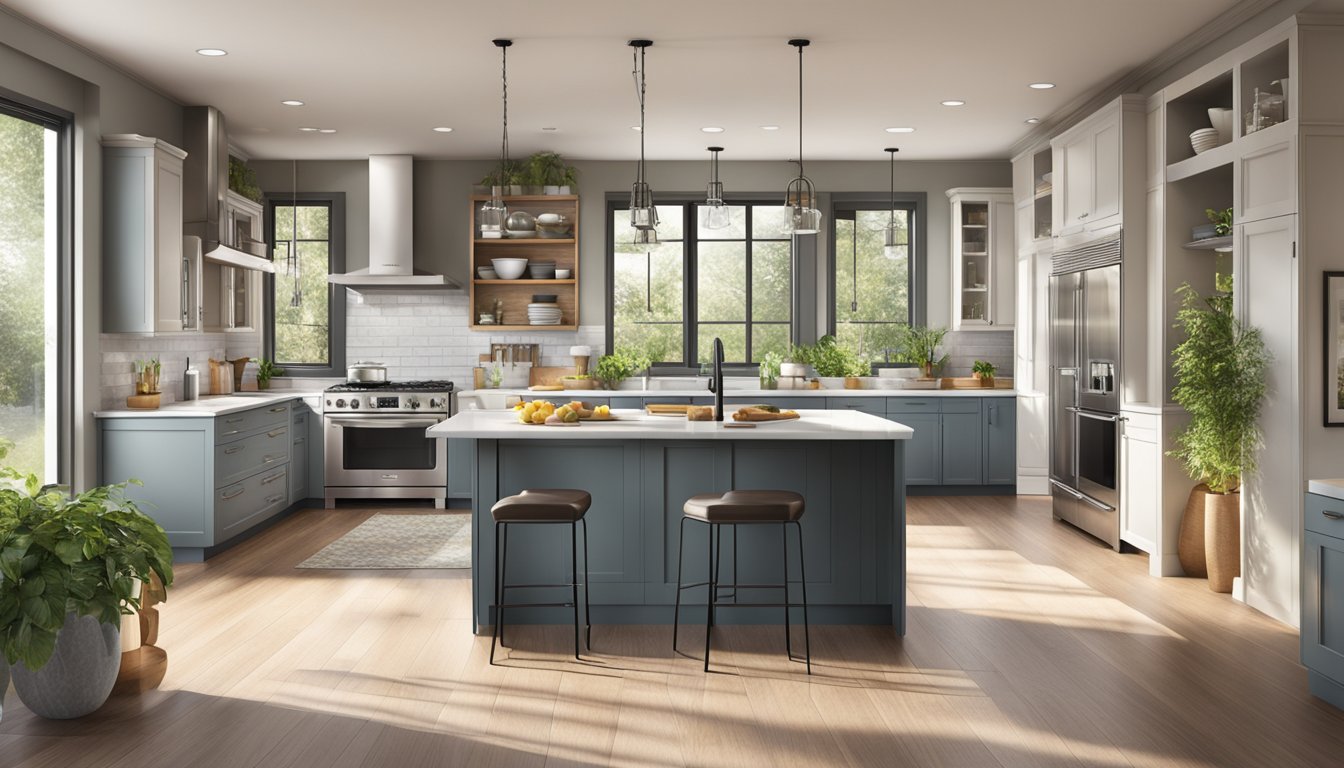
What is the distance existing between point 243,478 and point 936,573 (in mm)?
4349

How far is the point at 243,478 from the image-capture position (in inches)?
263

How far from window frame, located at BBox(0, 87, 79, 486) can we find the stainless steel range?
7.93ft

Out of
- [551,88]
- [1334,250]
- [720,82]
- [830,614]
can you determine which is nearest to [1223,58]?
[1334,250]

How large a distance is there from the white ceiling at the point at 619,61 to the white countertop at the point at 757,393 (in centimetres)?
201

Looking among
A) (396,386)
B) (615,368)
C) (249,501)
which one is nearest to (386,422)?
(396,386)

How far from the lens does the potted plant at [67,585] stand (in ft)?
10.6

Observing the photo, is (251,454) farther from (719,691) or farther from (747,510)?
(719,691)

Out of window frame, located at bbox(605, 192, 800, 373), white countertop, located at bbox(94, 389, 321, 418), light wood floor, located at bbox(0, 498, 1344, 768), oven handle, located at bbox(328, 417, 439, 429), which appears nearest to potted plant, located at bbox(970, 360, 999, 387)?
window frame, located at bbox(605, 192, 800, 373)

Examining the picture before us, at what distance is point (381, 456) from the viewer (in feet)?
27.0

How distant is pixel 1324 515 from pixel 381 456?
6486 mm

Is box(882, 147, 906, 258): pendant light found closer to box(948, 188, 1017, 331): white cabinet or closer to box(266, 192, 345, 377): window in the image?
box(948, 188, 1017, 331): white cabinet

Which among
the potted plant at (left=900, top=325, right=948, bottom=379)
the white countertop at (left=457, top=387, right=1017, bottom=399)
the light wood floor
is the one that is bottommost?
the light wood floor

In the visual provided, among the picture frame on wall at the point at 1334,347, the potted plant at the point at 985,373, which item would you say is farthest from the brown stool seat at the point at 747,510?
the potted plant at the point at 985,373

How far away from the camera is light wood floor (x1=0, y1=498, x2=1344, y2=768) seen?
325 centimetres
